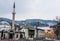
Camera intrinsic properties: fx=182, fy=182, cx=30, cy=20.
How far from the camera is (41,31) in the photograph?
47.6m

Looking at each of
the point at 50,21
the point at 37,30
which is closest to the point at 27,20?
Answer: the point at 50,21

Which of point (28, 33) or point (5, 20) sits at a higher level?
point (5, 20)

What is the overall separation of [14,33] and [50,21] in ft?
53.6

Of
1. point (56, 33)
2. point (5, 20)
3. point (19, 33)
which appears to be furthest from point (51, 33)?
point (5, 20)

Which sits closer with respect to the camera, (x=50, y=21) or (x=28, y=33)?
(x=28, y=33)

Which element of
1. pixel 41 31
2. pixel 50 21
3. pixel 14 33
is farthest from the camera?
pixel 50 21

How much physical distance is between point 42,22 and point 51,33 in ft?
38.3

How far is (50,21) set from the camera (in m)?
56.7

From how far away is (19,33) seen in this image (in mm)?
44562

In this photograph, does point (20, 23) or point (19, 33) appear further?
point (20, 23)

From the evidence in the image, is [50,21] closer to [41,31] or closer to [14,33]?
[41,31]

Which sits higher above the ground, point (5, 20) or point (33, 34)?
point (5, 20)

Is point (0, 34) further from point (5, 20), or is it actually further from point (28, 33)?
point (5, 20)

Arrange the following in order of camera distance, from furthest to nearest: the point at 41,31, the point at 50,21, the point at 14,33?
the point at 50,21
the point at 41,31
the point at 14,33
